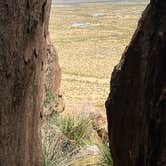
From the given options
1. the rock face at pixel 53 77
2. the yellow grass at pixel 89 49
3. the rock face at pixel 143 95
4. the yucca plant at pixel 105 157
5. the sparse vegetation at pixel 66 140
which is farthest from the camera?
the yellow grass at pixel 89 49

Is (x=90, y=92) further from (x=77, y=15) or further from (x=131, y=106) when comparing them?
(x=77, y=15)

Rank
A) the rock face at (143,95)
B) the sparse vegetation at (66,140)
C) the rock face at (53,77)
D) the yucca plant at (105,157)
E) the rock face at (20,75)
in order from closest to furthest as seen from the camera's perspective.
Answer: the rock face at (143,95) → the rock face at (20,75) → the yucca plant at (105,157) → the sparse vegetation at (66,140) → the rock face at (53,77)

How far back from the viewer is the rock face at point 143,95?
3.93 meters

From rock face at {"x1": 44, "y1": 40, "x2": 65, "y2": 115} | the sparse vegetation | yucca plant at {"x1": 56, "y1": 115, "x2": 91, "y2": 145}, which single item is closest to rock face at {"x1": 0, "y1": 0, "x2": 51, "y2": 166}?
the sparse vegetation

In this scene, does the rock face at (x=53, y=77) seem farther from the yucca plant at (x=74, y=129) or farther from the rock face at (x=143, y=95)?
the rock face at (x=143, y=95)

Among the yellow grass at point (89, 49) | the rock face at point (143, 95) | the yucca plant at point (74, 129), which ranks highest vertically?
the rock face at point (143, 95)

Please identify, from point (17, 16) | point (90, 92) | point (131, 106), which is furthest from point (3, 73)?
point (90, 92)

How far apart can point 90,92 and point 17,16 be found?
13496 mm

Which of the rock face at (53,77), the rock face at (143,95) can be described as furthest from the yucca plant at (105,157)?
the rock face at (143,95)

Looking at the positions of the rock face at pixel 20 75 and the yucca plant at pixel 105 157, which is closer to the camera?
the rock face at pixel 20 75

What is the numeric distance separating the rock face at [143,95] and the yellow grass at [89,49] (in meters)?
10.1

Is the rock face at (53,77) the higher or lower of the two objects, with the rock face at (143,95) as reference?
lower

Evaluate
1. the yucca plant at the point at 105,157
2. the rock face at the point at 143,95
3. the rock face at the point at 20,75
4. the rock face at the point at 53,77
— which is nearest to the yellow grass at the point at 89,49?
the rock face at the point at 53,77

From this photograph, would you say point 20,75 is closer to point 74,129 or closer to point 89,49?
point 74,129
